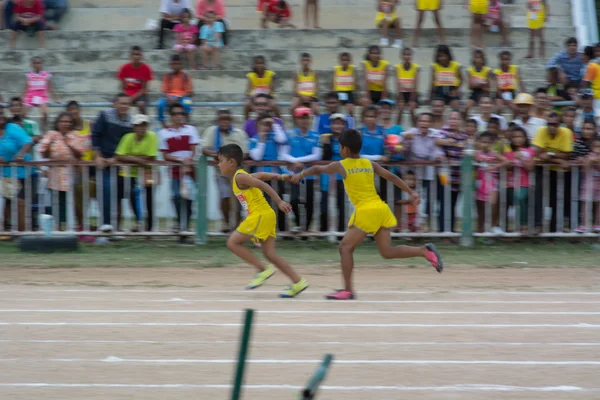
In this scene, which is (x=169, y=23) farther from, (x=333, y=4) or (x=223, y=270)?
(x=223, y=270)

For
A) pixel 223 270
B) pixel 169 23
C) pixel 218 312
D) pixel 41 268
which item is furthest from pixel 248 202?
pixel 169 23

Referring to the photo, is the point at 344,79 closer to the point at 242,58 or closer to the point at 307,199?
the point at 307,199

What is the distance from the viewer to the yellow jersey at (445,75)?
16.8 meters

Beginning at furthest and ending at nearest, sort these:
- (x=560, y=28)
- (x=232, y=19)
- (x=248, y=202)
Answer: (x=232, y=19), (x=560, y=28), (x=248, y=202)

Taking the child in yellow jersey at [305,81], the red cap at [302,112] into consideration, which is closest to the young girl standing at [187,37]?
the child in yellow jersey at [305,81]

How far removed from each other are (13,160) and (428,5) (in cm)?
918

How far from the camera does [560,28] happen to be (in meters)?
20.3

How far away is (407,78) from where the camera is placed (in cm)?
1688

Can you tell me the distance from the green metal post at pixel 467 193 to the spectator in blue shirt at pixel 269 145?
2.60 m

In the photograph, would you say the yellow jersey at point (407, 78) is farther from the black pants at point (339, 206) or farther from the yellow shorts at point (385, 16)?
the yellow shorts at point (385, 16)

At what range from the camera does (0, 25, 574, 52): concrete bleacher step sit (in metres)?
20.2

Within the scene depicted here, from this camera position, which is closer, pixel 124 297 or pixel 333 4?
pixel 124 297

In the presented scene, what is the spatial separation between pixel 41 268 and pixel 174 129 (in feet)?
10.3

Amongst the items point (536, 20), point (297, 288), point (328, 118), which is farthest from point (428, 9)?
point (297, 288)
